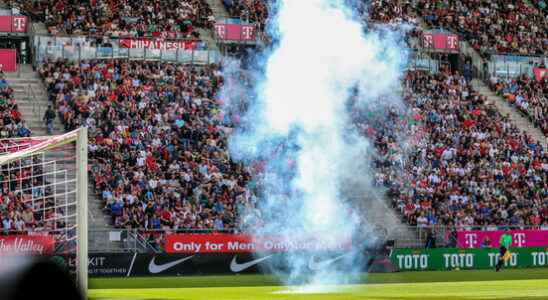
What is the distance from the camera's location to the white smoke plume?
112ft

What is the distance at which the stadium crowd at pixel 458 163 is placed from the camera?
45.9 m

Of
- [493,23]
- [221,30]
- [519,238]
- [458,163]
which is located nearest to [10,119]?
[221,30]

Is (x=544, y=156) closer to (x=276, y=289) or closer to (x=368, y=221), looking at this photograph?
(x=368, y=221)

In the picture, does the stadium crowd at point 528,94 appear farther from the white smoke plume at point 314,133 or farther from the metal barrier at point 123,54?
the metal barrier at point 123,54

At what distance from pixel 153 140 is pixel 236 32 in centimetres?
1248

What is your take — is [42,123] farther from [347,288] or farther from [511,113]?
[511,113]

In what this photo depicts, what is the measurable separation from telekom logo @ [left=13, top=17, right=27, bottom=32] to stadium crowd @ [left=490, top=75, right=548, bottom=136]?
25602 millimetres

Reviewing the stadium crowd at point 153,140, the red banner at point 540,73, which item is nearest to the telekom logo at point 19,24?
the stadium crowd at point 153,140

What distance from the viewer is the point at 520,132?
55188mm

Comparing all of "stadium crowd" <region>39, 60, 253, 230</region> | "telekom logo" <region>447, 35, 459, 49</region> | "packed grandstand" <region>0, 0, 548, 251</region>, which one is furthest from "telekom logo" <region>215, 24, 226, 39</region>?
"telekom logo" <region>447, 35, 459, 49</region>

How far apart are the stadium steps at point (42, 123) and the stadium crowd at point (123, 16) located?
3325mm

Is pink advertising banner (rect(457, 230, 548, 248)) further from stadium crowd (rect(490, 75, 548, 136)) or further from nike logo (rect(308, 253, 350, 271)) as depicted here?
nike logo (rect(308, 253, 350, 271))

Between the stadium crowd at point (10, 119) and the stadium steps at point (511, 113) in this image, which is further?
the stadium steps at point (511, 113)

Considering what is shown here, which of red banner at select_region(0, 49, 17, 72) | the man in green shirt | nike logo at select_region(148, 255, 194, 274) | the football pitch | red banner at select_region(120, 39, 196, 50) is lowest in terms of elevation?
the man in green shirt
